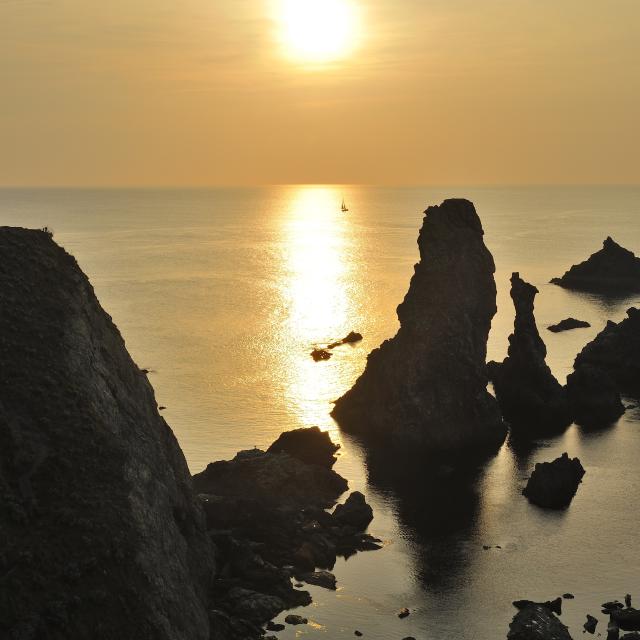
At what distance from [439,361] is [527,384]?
60.2ft

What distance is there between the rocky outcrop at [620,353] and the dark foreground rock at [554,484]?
49.3m

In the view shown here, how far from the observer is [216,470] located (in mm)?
94438

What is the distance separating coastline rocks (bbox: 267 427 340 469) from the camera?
336 ft

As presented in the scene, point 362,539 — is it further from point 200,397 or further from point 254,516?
point 200,397

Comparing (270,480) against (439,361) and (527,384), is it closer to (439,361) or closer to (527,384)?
(439,361)

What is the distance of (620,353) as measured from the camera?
14625 cm

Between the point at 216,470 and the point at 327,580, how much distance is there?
22.0m

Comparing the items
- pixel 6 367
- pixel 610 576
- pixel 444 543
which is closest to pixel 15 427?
pixel 6 367

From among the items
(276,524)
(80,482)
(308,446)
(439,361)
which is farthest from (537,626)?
(439,361)

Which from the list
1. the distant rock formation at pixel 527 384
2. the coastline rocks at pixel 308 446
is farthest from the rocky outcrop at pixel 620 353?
the coastline rocks at pixel 308 446

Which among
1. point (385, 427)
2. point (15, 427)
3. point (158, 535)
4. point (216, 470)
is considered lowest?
point (158, 535)

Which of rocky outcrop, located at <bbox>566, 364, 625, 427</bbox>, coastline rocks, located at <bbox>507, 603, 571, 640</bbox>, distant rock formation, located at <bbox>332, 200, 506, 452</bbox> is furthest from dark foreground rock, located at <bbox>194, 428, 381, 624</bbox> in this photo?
rocky outcrop, located at <bbox>566, 364, 625, 427</bbox>

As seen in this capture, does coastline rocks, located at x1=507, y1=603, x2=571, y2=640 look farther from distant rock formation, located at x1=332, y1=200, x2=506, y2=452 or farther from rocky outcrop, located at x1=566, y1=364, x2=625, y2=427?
rocky outcrop, located at x1=566, y1=364, x2=625, y2=427

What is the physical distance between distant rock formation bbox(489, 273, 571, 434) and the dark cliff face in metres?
62.7
